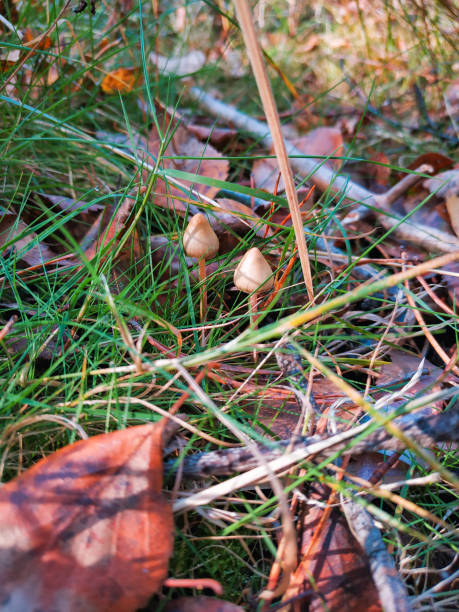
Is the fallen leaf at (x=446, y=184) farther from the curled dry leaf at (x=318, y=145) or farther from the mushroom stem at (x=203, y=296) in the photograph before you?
the mushroom stem at (x=203, y=296)

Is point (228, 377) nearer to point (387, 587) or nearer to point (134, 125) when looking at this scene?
point (387, 587)

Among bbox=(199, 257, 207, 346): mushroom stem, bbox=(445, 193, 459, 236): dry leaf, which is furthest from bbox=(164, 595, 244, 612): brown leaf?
bbox=(445, 193, 459, 236): dry leaf

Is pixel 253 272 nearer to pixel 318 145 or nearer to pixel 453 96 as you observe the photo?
pixel 318 145

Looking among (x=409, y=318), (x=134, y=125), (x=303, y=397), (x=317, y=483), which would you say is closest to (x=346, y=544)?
(x=317, y=483)

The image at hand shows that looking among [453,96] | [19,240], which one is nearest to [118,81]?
[19,240]

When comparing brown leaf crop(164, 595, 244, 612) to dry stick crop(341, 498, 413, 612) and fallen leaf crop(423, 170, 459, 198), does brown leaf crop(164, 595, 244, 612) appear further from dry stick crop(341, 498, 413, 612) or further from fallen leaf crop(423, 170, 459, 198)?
fallen leaf crop(423, 170, 459, 198)
